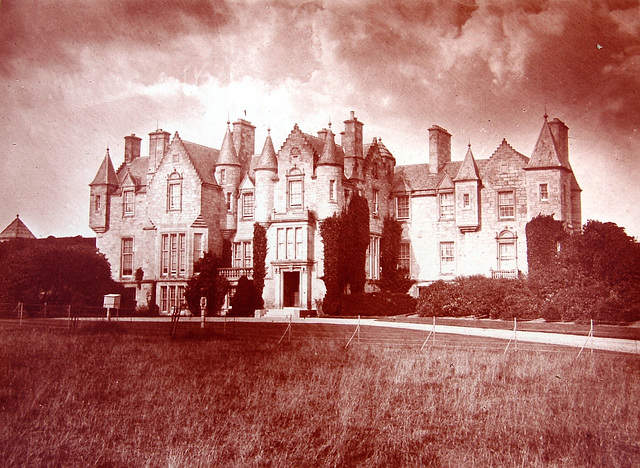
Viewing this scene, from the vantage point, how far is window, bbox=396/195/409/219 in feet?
84.9

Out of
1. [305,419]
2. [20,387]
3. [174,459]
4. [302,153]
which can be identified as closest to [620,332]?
[305,419]

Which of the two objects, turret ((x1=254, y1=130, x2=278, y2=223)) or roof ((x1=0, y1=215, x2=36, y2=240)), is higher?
turret ((x1=254, y1=130, x2=278, y2=223))

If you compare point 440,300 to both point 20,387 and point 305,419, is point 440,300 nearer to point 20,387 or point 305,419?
point 305,419

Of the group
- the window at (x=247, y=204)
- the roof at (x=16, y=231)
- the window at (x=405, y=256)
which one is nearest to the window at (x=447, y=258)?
the window at (x=405, y=256)

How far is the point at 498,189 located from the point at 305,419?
17.0 meters

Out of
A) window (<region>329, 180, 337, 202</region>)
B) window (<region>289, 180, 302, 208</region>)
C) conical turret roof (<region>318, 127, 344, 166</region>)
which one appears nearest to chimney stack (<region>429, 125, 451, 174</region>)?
conical turret roof (<region>318, 127, 344, 166</region>)

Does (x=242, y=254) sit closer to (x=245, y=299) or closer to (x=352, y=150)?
(x=245, y=299)

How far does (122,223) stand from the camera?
2405 cm

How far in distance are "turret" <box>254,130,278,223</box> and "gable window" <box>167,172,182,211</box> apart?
2.87 meters

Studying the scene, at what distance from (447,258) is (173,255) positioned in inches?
396

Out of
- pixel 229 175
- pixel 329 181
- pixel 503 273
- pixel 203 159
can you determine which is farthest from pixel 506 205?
pixel 203 159

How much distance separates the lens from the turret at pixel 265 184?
24.1 m

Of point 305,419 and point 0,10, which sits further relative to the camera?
point 0,10

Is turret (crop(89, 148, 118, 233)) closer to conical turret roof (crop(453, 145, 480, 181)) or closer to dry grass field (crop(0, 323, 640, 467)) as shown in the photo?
conical turret roof (crop(453, 145, 480, 181))
